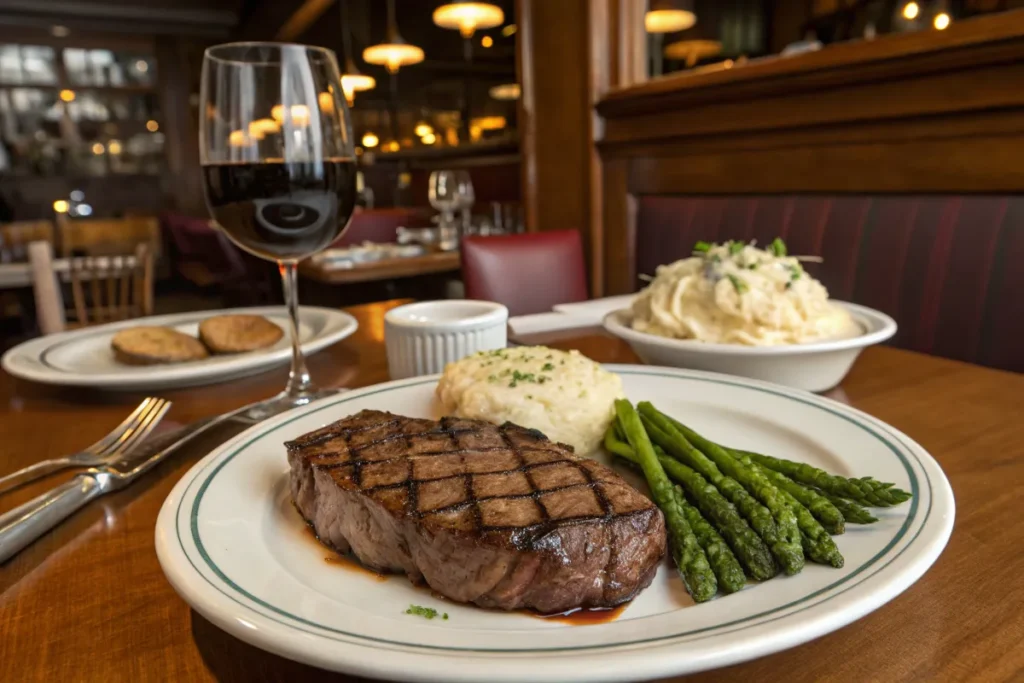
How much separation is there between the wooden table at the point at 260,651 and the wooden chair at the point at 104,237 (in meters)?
5.78

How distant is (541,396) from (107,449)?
64cm

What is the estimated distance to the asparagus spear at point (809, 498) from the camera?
672mm

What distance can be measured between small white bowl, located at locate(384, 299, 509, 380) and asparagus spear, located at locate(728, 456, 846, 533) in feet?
1.94

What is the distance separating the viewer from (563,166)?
183 inches

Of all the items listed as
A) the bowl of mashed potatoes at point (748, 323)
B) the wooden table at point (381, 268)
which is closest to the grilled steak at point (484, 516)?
the bowl of mashed potatoes at point (748, 323)

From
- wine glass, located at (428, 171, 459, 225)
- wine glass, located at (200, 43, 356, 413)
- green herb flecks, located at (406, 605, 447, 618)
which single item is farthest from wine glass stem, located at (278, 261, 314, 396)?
wine glass, located at (428, 171, 459, 225)

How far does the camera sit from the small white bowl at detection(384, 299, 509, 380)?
4.31 ft

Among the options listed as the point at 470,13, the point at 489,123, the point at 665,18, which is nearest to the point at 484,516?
the point at 470,13

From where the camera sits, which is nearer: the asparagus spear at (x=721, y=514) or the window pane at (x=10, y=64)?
the asparagus spear at (x=721, y=514)

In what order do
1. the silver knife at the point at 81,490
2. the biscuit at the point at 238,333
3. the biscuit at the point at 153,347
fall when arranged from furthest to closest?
1. the biscuit at the point at 238,333
2. the biscuit at the point at 153,347
3. the silver knife at the point at 81,490

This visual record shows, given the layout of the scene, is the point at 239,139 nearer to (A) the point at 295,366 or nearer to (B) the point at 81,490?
(A) the point at 295,366

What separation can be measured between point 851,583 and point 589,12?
13.8 ft

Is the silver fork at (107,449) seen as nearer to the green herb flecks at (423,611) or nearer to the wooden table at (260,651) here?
the wooden table at (260,651)

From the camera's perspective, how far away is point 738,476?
80 centimetres
